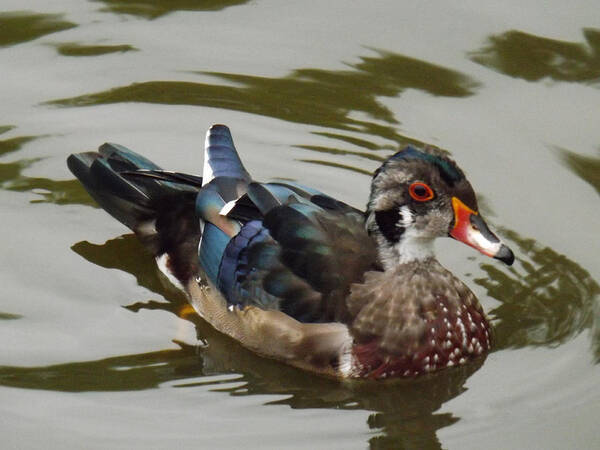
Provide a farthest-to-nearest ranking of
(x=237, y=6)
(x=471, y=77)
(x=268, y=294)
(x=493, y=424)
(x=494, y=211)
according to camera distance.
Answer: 1. (x=237, y=6)
2. (x=471, y=77)
3. (x=494, y=211)
4. (x=268, y=294)
5. (x=493, y=424)

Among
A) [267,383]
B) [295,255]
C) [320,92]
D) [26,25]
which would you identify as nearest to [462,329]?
[295,255]

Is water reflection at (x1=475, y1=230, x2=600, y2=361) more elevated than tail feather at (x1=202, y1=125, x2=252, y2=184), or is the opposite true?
tail feather at (x1=202, y1=125, x2=252, y2=184)

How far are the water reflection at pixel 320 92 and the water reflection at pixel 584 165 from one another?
1040 millimetres

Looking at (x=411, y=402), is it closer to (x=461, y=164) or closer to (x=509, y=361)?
(x=509, y=361)

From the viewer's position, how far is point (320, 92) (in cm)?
1021

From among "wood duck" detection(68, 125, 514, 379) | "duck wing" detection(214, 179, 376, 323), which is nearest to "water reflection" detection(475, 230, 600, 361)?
"wood duck" detection(68, 125, 514, 379)

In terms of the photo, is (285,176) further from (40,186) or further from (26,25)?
(26,25)

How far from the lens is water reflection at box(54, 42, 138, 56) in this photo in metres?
10.6

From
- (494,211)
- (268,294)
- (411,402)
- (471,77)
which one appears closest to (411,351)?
(411,402)

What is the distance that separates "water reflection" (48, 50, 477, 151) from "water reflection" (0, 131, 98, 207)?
808 millimetres

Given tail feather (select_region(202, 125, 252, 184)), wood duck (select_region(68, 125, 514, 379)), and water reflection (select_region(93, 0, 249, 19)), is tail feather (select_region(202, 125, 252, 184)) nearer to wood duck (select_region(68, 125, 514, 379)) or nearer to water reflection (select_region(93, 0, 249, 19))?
Result: wood duck (select_region(68, 125, 514, 379))

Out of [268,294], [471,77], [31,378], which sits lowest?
[31,378]

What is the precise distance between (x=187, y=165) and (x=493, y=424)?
3.23 metres

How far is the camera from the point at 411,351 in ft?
24.7
